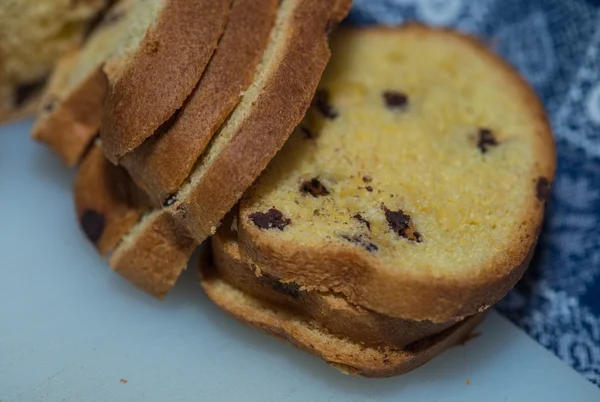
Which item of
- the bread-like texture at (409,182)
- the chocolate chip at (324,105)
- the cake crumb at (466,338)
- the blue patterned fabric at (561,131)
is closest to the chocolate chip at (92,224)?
the bread-like texture at (409,182)

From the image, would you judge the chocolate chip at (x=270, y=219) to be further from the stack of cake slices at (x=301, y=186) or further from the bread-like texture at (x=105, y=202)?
the bread-like texture at (x=105, y=202)

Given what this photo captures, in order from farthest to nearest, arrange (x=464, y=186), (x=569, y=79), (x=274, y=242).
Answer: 1. (x=569, y=79)
2. (x=464, y=186)
3. (x=274, y=242)

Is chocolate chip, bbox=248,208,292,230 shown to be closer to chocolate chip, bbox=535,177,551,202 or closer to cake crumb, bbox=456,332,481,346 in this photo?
cake crumb, bbox=456,332,481,346

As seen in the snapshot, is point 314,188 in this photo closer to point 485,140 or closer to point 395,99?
point 395,99

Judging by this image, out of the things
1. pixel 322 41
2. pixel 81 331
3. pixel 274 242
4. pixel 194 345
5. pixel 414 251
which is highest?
pixel 322 41

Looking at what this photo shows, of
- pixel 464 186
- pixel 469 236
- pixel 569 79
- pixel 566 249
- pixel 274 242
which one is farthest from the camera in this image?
pixel 569 79

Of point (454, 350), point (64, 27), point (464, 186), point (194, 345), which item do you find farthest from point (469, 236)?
point (64, 27)

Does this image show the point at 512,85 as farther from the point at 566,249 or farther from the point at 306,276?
the point at 306,276
